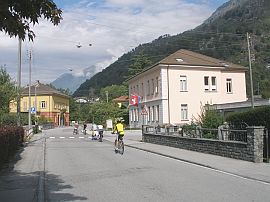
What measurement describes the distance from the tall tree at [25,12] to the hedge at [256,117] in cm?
1191

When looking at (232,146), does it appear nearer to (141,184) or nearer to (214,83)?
(141,184)

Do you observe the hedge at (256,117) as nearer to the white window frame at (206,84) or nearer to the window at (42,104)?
the white window frame at (206,84)

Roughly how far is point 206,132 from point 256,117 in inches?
194

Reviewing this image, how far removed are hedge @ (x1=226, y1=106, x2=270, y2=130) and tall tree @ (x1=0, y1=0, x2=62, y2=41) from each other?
1191 cm

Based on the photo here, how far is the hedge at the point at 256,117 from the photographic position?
55.5 ft

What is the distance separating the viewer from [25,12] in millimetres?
7180

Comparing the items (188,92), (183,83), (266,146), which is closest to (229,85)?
(188,92)

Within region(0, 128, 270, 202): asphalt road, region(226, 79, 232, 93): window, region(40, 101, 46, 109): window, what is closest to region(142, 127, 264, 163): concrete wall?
region(0, 128, 270, 202): asphalt road

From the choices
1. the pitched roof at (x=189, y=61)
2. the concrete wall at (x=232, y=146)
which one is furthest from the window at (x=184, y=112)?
the concrete wall at (x=232, y=146)

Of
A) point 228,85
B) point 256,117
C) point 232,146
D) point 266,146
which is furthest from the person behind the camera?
point 228,85

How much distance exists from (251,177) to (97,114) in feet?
207

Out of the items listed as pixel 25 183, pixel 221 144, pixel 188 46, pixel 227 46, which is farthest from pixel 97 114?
pixel 25 183

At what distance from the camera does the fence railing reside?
57.9 feet

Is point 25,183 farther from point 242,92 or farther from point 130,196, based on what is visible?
point 242,92
